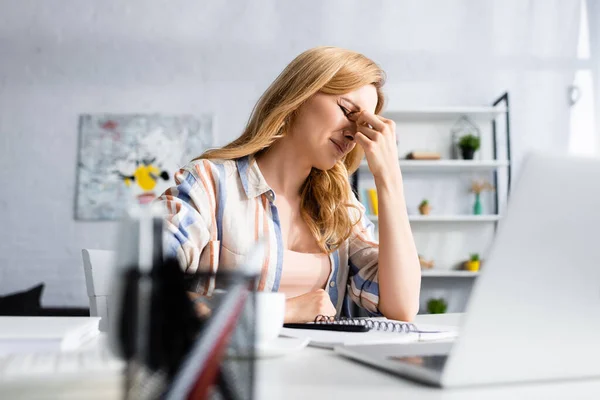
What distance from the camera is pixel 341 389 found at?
1.41 ft

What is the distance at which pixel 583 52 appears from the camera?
412 centimetres

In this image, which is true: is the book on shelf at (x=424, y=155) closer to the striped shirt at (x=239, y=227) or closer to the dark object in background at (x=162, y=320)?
the striped shirt at (x=239, y=227)

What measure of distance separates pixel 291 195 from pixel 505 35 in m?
3.16

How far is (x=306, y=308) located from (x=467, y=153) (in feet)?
9.74

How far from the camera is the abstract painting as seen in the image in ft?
12.8

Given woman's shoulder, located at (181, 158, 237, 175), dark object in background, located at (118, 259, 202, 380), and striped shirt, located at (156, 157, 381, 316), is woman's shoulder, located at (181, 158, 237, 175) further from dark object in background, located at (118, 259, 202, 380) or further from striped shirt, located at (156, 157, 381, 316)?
dark object in background, located at (118, 259, 202, 380)

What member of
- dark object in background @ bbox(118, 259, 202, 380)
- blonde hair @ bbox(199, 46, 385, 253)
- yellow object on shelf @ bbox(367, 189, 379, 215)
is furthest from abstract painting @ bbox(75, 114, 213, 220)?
dark object in background @ bbox(118, 259, 202, 380)

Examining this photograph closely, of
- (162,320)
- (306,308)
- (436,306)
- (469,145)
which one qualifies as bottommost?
(436,306)

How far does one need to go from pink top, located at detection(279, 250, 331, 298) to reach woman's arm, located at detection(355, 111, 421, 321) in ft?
0.56

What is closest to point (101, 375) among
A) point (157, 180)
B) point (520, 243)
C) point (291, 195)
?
point (520, 243)

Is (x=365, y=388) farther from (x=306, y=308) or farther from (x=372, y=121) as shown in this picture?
(x=372, y=121)

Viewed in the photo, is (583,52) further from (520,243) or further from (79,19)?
(520,243)

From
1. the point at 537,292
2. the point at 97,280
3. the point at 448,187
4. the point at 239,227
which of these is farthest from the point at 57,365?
the point at 448,187

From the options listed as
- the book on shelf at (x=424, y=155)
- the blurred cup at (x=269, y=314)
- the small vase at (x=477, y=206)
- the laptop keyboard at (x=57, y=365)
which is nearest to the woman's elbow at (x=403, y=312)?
the blurred cup at (x=269, y=314)
